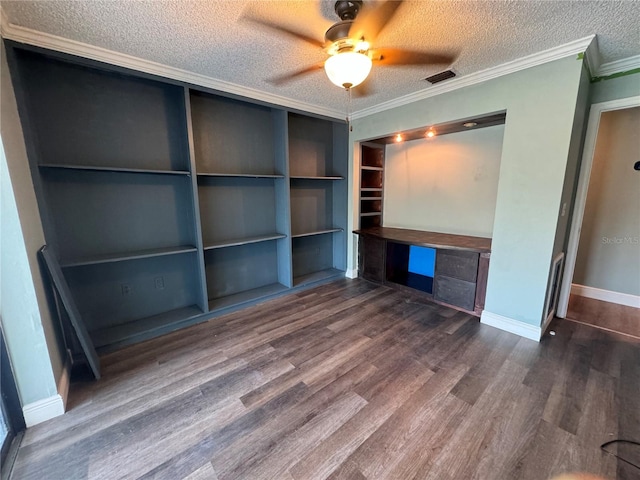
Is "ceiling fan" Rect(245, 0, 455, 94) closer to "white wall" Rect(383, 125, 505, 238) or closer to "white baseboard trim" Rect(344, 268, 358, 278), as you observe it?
"white wall" Rect(383, 125, 505, 238)

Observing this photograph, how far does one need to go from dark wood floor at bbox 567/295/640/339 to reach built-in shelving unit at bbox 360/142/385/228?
2.69 meters

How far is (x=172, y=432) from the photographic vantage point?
1544 mm

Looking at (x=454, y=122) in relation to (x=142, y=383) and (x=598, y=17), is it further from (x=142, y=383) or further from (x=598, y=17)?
(x=142, y=383)

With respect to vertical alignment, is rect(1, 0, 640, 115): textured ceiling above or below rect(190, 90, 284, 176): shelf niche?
above

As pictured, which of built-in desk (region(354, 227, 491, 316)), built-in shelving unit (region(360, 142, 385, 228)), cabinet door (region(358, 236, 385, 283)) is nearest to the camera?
built-in desk (region(354, 227, 491, 316))

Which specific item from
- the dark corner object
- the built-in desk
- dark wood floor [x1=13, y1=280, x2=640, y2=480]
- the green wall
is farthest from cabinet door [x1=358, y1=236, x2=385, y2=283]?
the dark corner object

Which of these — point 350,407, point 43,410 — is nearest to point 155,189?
point 43,410

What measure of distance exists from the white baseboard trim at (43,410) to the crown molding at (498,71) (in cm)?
406

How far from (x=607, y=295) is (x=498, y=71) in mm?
3135

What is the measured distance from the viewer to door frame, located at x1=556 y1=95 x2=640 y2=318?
234 cm

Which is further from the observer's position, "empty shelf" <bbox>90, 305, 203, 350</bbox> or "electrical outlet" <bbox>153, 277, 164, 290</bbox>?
"electrical outlet" <bbox>153, 277, 164, 290</bbox>

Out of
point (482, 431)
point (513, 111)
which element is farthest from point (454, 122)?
point (482, 431)

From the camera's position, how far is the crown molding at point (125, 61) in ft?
5.71

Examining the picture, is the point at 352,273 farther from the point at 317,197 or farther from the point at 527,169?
the point at 527,169
